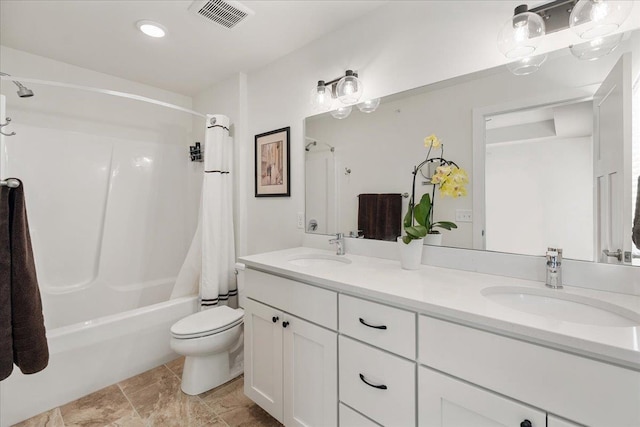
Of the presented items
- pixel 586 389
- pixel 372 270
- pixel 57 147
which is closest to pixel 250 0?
pixel 372 270

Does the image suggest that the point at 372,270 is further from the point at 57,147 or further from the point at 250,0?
the point at 57,147

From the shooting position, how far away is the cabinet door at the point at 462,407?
77cm

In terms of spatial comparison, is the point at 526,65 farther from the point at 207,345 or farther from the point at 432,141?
the point at 207,345

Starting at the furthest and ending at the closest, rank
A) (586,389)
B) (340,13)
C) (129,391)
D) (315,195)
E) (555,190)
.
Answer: (315,195) → (129,391) → (340,13) → (555,190) → (586,389)

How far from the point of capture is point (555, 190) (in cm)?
116

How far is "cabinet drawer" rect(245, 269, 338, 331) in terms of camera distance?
123 cm

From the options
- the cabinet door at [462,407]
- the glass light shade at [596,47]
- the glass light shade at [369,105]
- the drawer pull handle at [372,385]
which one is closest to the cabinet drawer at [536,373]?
the cabinet door at [462,407]

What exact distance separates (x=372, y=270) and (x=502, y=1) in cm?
134

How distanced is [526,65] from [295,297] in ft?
4.69

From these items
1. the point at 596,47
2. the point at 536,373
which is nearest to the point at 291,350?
the point at 536,373

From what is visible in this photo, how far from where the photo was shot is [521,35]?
119 centimetres

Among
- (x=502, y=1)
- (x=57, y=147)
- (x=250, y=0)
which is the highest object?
(x=250, y=0)

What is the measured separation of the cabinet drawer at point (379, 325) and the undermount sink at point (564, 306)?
328 mm

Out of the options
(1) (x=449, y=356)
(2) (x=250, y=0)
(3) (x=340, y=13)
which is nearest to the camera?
(1) (x=449, y=356)
